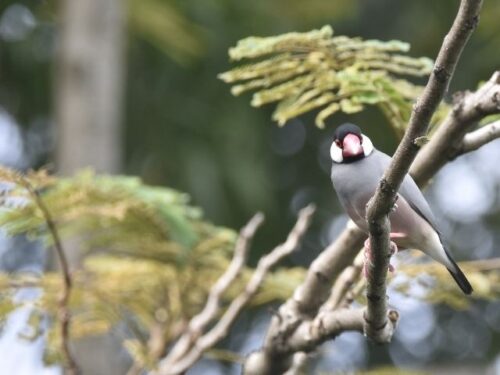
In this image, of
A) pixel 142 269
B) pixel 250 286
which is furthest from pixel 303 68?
pixel 142 269

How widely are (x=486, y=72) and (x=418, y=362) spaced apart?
2.00m

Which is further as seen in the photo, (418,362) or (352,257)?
(418,362)

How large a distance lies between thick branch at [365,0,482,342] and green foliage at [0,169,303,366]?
98 cm

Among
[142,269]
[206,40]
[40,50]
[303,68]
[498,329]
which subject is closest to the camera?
[303,68]

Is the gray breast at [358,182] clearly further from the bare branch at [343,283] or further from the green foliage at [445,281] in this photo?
the green foliage at [445,281]

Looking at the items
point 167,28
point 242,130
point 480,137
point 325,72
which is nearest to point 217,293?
point 325,72

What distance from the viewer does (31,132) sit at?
294 inches

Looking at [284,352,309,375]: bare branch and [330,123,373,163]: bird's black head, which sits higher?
[330,123,373,163]: bird's black head

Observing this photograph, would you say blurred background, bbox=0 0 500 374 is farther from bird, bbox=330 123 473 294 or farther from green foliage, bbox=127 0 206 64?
bird, bbox=330 123 473 294

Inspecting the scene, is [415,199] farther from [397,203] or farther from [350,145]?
[350,145]

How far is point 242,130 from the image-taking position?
7.07 m

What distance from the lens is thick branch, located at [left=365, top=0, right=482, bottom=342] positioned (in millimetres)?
1657

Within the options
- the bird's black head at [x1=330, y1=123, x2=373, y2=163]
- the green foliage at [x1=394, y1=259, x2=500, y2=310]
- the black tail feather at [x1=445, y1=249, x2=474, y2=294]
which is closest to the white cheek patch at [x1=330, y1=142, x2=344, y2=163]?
the bird's black head at [x1=330, y1=123, x2=373, y2=163]

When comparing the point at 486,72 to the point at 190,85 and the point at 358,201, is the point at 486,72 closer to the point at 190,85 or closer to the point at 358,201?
the point at 190,85
